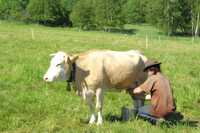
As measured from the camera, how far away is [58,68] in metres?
9.48

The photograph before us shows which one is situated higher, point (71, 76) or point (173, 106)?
point (71, 76)

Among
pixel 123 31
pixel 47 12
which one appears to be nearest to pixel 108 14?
pixel 123 31

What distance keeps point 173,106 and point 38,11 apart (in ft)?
310

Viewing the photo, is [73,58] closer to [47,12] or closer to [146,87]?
[146,87]

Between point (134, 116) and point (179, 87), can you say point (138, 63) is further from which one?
point (179, 87)

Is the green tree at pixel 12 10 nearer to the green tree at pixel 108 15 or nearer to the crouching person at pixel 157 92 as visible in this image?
the green tree at pixel 108 15

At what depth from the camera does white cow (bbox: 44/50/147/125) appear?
963cm

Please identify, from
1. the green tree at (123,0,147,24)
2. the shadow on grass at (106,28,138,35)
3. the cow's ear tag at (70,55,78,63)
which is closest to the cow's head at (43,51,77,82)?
the cow's ear tag at (70,55,78,63)

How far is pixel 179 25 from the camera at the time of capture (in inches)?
3671

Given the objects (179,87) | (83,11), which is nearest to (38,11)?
(83,11)

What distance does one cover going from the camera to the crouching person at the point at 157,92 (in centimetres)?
966

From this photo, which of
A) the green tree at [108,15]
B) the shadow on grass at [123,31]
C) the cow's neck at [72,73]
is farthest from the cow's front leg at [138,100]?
the green tree at [108,15]

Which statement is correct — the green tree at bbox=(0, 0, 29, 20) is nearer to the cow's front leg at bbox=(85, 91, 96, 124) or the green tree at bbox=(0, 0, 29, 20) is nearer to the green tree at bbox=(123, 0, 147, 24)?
the green tree at bbox=(123, 0, 147, 24)

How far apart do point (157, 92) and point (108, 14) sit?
87.0m
